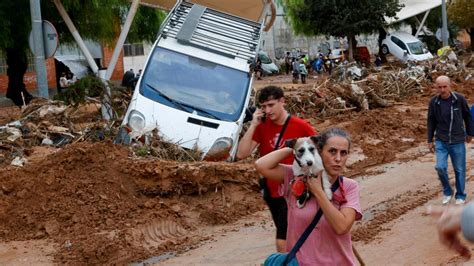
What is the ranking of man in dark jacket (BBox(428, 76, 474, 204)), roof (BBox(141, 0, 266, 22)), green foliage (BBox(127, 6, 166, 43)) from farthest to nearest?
1. green foliage (BBox(127, 6, 166, 43))
2. roof (BBox(141, 0, 266, 22))
3. man in dark jacket (BBox(428, 76, 474, 204))

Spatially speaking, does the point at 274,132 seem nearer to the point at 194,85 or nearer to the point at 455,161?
the point at 455,161

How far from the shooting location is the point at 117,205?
9.48 metres

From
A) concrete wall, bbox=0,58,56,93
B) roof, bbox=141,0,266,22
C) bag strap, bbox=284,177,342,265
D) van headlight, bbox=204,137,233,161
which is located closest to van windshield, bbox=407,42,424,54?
concrete wall, bbox=0,58,56,93

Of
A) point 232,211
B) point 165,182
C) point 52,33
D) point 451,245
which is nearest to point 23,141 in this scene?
point 52,33

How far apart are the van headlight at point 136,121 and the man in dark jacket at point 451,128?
172 inches

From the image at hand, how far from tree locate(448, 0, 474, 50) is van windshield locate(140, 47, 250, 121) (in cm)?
3798

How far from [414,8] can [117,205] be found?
1749 inches

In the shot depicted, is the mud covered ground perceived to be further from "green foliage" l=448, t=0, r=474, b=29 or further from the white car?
"green foliage" l=448, t=0, r=474, b=29

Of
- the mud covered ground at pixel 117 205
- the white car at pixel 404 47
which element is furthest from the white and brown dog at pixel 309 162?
the white car at pixel 404 47

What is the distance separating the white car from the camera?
4366 centimetres

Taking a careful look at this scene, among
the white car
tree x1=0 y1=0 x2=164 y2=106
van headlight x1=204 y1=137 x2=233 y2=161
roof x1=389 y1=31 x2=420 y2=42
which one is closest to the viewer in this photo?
van headlight x1=204 y1=137 x2=233 y2=161

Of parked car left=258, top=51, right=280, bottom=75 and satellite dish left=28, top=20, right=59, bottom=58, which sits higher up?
satellite dish left=28, top=20, right=59, bottom=58

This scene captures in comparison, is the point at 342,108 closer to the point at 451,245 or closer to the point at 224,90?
the point at 224,90

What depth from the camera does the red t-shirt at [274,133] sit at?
6043 mm
